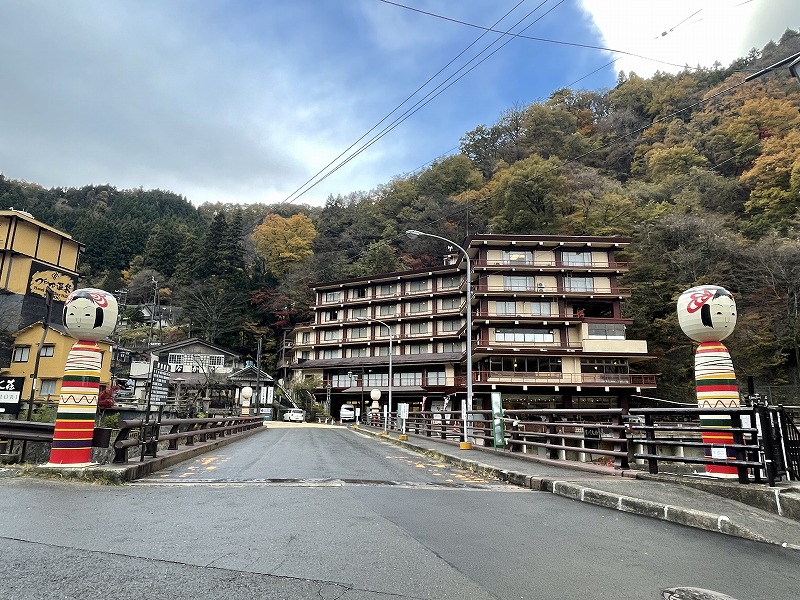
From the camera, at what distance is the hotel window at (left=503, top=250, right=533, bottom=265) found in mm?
47406

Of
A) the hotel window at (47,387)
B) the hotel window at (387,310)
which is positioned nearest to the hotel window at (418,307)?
the hotel window at (387,310)

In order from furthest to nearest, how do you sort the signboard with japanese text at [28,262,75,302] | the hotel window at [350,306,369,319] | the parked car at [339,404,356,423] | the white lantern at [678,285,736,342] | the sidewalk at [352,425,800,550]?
the hotel window at [350,306,369,319], the parked car at [339,404,356,423], the signboard with japanese text at [28,262,75,302], the white lantern at [678,285,736,342], the sidewalk at [352,425,800,550]

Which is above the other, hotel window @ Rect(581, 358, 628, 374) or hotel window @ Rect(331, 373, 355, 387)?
hotel window @ Rect(581, 358, 628, 374)

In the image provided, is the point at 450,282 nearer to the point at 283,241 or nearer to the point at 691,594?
the point at 283,241

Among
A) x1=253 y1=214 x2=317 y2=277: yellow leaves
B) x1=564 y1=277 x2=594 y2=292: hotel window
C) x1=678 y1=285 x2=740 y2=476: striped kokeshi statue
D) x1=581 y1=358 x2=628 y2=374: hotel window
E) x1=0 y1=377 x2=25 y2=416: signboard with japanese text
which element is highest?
x1=253 y1=214 x2=317 y2=277: yellow leaves

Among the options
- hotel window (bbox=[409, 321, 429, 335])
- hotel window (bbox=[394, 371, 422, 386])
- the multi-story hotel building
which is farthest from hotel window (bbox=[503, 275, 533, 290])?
hotel window (bbox=[394, 371, 422, 386])

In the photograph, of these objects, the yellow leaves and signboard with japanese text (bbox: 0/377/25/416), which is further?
the yellow leaves

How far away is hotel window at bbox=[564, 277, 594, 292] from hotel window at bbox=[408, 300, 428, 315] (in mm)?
15448

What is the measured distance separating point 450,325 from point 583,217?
Answer: 19.3 metres

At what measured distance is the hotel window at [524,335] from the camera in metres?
45.2

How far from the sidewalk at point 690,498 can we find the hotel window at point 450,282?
1758 inches

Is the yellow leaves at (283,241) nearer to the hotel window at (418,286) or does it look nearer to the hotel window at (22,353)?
the hotel window at (418,286)

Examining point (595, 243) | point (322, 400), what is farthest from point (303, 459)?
point (322, 400)

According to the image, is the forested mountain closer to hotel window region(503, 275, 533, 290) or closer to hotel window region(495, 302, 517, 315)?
hotel window region(503, 275, 533, 290)
